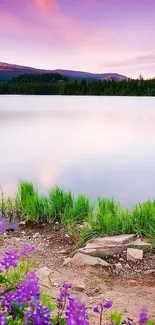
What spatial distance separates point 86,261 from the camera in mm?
7020

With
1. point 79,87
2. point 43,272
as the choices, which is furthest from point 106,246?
point 79,87

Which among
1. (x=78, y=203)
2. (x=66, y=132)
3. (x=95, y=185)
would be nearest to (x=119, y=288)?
(x=78, y=203)

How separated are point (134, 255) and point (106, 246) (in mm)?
431

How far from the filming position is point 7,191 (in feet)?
46.1

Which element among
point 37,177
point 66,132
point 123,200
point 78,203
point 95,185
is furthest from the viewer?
point 66,132

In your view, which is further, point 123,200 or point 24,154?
point 24,154

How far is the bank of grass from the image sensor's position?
27.0ft

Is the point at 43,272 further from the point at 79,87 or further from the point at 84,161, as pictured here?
the point at 79,87

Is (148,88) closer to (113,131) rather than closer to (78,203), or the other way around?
(113,131)

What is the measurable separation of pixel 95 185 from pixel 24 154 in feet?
28.1

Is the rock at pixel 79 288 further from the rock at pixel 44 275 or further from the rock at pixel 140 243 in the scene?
the rock at pixel 140 243

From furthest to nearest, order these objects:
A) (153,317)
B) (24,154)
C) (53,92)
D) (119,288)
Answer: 1. (53,92)
2. (24,154)
3. (119,288)
4. (153,317)

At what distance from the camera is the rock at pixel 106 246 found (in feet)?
24.1

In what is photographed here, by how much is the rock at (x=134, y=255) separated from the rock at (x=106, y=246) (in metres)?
0.19
